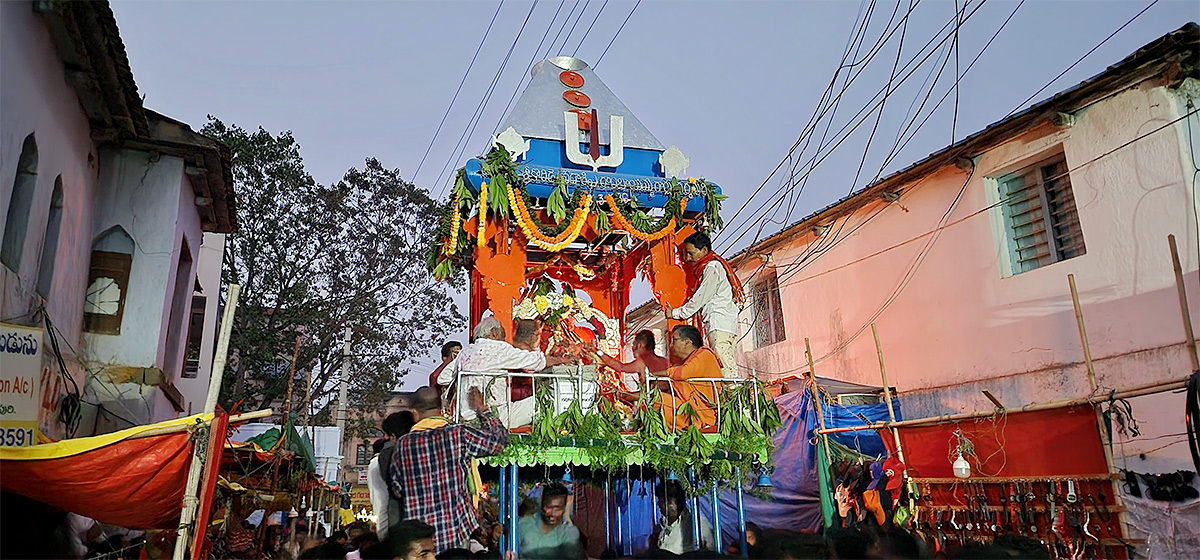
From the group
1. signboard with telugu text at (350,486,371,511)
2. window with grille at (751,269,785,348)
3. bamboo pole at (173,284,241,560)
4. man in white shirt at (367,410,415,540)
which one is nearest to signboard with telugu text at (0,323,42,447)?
bamboo pole at (173,284,241,560)

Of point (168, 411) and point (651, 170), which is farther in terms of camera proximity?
point (168, 411)

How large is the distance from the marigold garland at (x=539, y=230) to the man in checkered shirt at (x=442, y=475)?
2899 millimetres

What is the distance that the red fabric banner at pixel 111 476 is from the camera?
636cm

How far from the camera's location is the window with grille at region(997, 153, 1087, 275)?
38.1 ft

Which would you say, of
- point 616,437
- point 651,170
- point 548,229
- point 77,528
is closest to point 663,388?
point 616,437

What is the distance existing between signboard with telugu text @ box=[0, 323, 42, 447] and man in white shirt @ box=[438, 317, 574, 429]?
365 cm

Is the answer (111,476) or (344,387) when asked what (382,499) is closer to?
(111,476)

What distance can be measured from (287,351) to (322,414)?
770 cm

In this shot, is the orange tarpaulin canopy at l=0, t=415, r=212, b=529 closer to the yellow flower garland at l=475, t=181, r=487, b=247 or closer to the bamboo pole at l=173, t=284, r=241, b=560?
the bamboo pole at l=173, t=284, r=241, b=560

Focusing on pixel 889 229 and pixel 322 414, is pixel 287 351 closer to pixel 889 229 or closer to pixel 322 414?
pixel 322 414

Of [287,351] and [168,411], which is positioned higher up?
[287,351]

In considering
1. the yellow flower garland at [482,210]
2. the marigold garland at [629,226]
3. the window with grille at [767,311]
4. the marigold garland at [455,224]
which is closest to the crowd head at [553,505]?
the yellow flower garland at [482,210]

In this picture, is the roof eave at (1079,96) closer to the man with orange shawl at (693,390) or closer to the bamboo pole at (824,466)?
the bamboo pole at (824,466)

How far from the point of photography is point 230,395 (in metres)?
21.1
